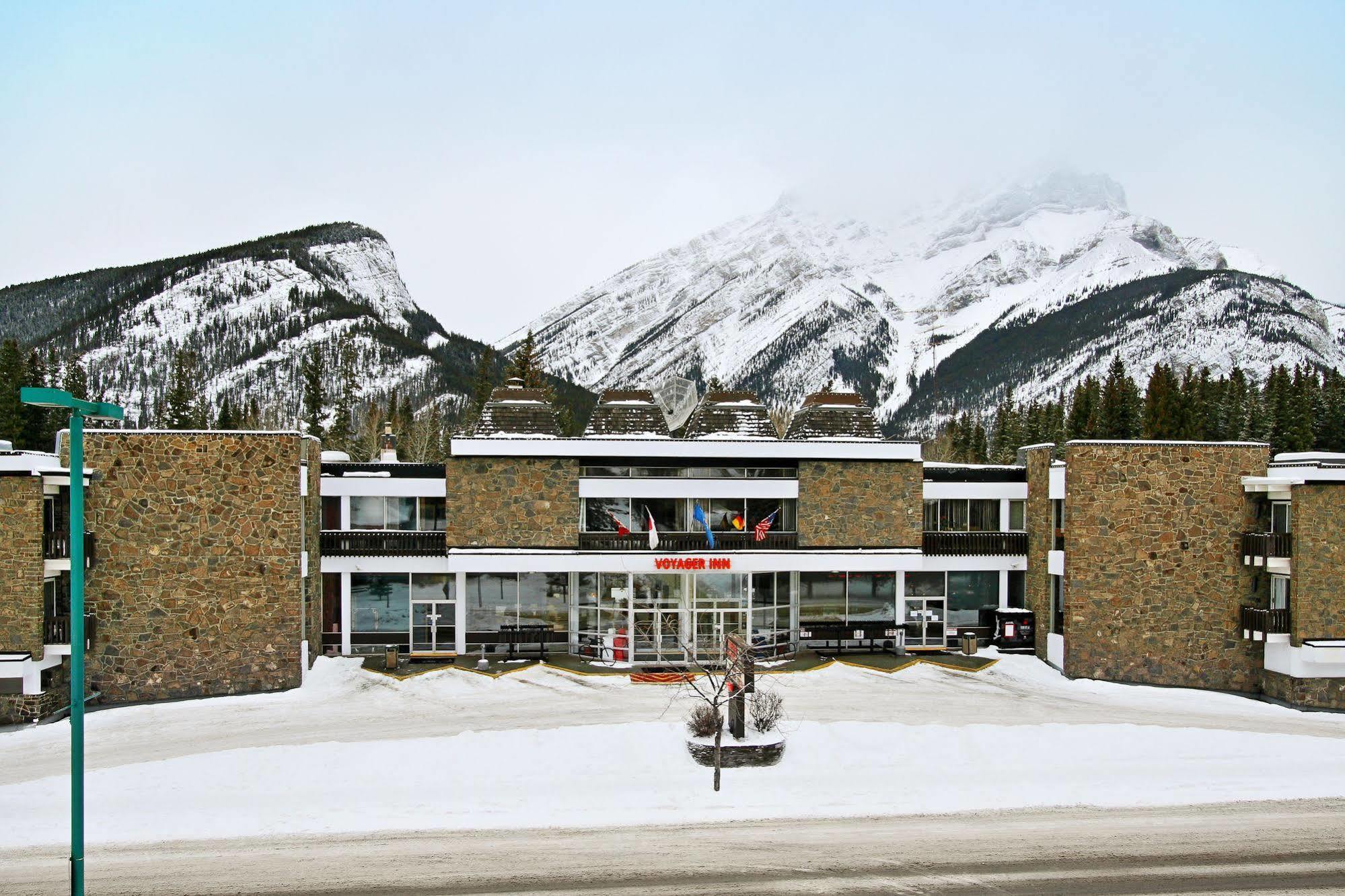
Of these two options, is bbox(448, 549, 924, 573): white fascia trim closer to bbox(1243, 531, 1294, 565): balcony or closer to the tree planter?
the tree planter

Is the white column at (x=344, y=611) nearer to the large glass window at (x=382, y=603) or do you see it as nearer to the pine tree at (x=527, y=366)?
the large glass window at (x=382, y=603)

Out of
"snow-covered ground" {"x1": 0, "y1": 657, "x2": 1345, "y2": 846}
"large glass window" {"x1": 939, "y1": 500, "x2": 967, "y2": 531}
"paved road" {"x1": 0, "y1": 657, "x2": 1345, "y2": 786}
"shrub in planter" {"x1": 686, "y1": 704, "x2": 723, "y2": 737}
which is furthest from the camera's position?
"large glass window" {"x1": 939, "y1": 500, "x2": 967, "y2": 531}

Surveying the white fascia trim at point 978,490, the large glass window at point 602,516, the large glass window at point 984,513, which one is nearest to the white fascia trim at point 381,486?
the large glass window at point 602,516

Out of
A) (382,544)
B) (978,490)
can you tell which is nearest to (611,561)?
(382,544)

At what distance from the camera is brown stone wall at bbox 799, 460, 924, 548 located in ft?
110

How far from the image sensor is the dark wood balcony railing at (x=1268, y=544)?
94.6ft

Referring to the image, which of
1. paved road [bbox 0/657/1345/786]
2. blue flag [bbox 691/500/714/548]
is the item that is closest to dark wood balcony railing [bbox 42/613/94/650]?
paved road [bbox 0/657/1345/786]

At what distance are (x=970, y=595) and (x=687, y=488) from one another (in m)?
11.9

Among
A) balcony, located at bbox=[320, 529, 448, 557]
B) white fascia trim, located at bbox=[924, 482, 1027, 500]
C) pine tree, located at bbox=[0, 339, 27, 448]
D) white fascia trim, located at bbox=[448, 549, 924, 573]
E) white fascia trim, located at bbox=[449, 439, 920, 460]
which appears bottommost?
white fascia trim, located at bbox=[448, 549, 924, 573]

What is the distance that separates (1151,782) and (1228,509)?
1300 cm

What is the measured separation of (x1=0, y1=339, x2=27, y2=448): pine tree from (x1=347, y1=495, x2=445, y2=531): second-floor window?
4832 centimetres

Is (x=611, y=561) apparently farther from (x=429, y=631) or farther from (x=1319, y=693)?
(x=1319, y=693)

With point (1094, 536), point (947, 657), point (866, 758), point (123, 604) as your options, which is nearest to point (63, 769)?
point (123, 604)

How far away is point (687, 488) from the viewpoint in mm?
33125
